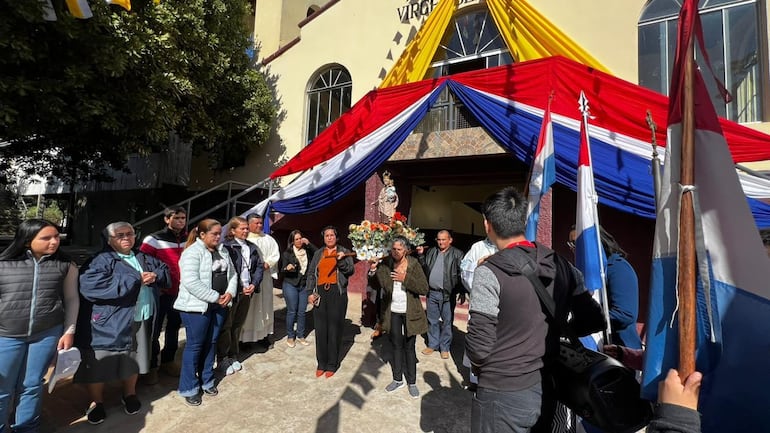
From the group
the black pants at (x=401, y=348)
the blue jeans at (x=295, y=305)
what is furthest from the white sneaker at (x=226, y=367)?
the black pants at (x=401, y=348)

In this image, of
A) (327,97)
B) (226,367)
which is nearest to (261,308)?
(226,367)

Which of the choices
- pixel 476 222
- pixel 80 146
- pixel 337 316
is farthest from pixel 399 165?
pixel 80 146

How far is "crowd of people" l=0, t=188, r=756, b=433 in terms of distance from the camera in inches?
65.5

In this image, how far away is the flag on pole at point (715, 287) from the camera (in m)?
1.03

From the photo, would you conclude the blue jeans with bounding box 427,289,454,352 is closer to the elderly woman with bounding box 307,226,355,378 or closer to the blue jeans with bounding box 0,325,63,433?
the elderly woman with bounding box 307,226,355,378

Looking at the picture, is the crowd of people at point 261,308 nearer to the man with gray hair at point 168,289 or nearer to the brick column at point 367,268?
the man with gray hair at point 168,289

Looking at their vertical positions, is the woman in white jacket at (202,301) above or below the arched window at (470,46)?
below

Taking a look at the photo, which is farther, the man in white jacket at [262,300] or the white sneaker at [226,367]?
the man in white jacket at [262,300]

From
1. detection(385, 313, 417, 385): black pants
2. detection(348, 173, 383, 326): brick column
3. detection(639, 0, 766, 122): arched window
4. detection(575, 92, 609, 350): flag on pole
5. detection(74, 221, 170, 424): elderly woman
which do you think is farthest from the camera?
detection(348, 173, 383, 326): brick column

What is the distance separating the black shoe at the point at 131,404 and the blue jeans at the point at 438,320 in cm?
331

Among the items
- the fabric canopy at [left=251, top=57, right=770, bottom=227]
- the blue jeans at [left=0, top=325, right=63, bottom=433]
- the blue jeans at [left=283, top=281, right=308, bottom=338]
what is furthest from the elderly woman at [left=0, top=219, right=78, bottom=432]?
the fabric canopy at [left=251, top=57, right=770, bottom=227]

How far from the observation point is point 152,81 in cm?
620

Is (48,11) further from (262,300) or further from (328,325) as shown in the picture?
(328,325)

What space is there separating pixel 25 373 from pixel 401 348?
298 centimetres
